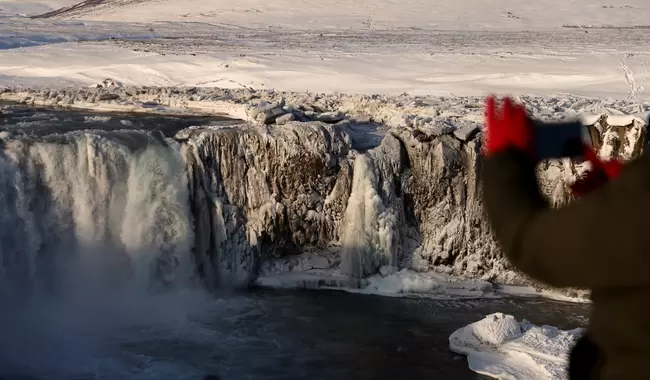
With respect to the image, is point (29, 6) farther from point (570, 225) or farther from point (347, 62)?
point (570, 225)

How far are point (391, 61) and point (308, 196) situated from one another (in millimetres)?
10912

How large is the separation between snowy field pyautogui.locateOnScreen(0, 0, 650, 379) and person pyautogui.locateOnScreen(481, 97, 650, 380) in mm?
7289

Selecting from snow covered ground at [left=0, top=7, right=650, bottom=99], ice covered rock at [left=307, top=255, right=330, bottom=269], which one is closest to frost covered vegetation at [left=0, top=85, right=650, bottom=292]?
ice covered rock at [left=307, top=255, right=330, bottom=269]

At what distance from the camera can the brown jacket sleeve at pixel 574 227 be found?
1.54m

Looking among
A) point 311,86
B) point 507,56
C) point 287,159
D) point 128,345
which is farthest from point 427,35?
point 128,345

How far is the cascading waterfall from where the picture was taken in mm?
10250

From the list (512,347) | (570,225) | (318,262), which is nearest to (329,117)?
(318,262)

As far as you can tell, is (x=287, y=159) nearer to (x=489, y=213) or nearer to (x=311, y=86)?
(x=311, y=86)

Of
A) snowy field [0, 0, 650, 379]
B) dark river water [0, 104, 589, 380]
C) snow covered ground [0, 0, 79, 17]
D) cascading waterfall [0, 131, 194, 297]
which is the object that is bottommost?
Result: dark river water [0, 104, 589, 380]

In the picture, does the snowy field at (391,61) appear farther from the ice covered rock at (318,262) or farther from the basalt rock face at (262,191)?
the basalt rock face at (262,191)

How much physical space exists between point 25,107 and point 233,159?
4.91 meters

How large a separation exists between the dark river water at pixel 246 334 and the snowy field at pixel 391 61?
1.48 ft

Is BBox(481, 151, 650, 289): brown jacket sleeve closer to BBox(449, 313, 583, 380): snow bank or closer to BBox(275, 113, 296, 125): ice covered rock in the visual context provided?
BBox(449, 313, 583, 380): snow bank

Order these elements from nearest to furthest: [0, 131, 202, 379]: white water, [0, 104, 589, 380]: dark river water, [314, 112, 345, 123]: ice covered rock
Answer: [0, 104, 589, 380]: dark river water < [0, 131, 202, 379]: white water < [314, 112, 345, 123]: ice covered rock
